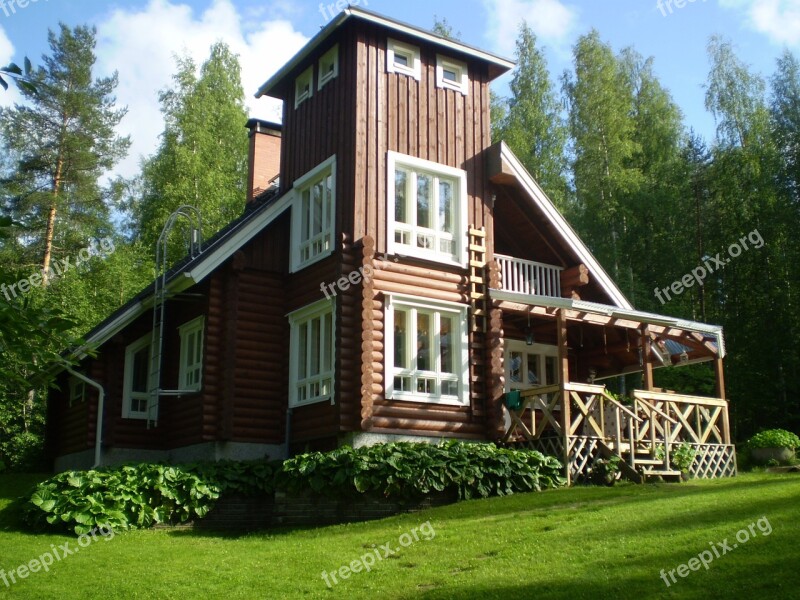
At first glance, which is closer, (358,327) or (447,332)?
(358,327)

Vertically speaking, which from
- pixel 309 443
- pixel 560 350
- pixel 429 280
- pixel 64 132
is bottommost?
pixel 309 443

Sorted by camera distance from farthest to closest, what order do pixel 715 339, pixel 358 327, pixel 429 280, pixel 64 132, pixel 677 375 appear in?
pixel 64 132 < pixel 677 375 < pixel 715 339 < pixel 429 280 < pixel 358 327

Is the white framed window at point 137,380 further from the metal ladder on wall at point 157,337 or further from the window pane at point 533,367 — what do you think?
the window pane at point 533,367

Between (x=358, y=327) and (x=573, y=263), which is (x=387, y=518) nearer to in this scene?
(x=358, y=327)

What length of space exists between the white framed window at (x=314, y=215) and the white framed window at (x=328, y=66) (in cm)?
200

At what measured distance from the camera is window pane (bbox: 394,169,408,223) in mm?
18547

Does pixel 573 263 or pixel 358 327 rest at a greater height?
pixel 573 263

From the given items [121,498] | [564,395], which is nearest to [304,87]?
[564,395]

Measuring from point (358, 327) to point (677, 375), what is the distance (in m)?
18.6

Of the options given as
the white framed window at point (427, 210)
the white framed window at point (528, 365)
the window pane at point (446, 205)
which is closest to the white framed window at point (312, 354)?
the white framed window at point (427, 210)

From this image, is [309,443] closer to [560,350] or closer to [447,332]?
[447,332]

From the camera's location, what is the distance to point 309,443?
1844 centimetres

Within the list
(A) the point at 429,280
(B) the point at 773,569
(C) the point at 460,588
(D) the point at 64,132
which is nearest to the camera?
(B) the point at 773,569

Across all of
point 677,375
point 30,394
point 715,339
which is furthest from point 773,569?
point 30,394
